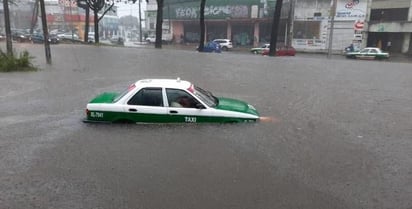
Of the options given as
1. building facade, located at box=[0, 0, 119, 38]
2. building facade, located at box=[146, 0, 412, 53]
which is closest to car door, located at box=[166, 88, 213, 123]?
building facade, located at box=[146, 0, 412, 53]

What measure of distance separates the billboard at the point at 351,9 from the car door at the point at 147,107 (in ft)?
135

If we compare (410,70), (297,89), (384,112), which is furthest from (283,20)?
(384,112)

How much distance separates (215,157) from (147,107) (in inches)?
95.9

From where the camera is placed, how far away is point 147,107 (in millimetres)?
8531

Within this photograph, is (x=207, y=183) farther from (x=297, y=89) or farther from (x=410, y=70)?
(x=410, y=70)

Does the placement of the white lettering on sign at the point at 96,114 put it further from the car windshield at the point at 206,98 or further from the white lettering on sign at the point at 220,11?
the white lettering on sign at the point at 220,11

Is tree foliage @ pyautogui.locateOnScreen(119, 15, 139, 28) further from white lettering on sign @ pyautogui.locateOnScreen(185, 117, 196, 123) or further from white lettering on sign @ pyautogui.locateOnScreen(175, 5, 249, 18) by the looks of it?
white lettering on sign @ pyautogui.locateOnScreen(185, 117, 196, 123)

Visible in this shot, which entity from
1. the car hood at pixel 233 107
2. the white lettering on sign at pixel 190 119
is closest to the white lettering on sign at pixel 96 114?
the white lettering on sign at pixel 190 119

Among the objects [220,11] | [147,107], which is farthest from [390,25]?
[147,107]

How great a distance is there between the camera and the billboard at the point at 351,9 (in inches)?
1697

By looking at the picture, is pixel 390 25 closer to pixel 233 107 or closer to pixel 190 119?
pixel 233 107

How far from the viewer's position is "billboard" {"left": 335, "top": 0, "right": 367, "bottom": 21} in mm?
43116

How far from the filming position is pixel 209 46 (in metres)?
39.1

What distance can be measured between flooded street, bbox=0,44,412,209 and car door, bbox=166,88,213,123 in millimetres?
215
